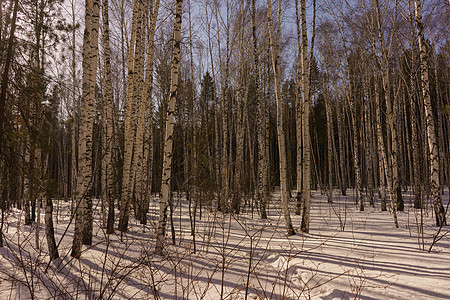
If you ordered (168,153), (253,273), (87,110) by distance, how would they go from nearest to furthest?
1. (253,273)
2. (168,153)
3. (87,110)

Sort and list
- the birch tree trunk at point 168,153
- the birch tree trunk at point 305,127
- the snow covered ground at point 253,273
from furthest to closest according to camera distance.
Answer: the birch tree trunk at point 305,127
the birch tree trunk at point 168,153
the snow covered ground at point 253,273

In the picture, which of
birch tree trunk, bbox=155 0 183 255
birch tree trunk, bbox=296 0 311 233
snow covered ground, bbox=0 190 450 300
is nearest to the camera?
snow covered ground, bbox=0 190 450 300

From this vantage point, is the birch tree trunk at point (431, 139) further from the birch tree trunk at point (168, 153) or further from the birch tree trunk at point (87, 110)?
the birch tree trunk at point (87, 110)

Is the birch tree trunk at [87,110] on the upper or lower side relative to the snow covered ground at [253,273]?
upper

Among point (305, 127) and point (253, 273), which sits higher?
point (305, 127)

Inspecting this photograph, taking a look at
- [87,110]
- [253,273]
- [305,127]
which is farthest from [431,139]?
[87,110]

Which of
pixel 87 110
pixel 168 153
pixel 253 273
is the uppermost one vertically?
pixel 87 110

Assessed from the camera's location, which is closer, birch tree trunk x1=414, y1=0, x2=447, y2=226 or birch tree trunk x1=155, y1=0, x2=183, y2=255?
birch tree trunk x1=155, y1=0, x2=183, y2=255

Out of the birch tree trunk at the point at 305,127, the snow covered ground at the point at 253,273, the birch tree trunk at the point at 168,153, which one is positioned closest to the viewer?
the snow covered ground at the point at 253,273

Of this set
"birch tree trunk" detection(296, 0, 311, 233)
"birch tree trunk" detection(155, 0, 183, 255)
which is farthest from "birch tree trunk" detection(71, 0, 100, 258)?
"birch tree trunk" detection(296, 0, 311, 233)

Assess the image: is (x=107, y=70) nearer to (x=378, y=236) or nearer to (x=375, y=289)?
(x=375, y=289)

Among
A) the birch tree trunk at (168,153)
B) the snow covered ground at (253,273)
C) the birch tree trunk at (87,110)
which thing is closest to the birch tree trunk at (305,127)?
the snow covered ground at (253,273)

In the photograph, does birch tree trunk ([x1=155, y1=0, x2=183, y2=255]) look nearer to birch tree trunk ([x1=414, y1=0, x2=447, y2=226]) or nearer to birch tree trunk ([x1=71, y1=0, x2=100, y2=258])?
birch tree trunk ([x1=71, y1=0, x2=100, y2=258])

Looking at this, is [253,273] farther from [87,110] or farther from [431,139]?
[431,139]
